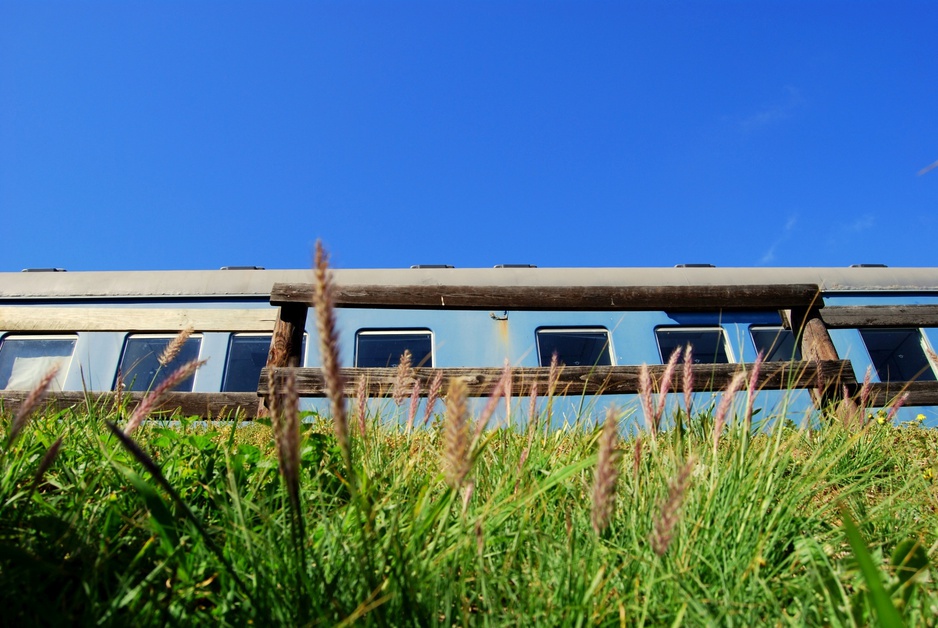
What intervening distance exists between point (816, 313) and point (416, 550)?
342 cm

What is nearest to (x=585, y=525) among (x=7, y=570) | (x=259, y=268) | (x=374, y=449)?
(x=374, y=449)

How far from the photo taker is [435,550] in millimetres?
1075

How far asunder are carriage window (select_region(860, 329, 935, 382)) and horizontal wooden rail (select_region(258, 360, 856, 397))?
187 inches

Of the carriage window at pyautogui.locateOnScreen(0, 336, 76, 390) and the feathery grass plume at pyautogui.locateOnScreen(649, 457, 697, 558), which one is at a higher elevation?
the carriage window at pyautogui.locateOnScreen(0, 336, 76, 390)

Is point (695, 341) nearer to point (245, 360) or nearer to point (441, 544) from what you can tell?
point (245, 360)

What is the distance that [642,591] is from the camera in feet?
3.61

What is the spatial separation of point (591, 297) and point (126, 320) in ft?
11.0

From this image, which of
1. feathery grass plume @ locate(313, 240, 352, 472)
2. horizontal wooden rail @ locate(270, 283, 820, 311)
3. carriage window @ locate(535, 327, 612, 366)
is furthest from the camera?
carriage window @ locate(535, 327, 612, 366)

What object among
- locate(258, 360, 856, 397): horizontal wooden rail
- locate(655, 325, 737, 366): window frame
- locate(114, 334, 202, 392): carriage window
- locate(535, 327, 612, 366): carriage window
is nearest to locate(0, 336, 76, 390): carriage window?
locate(114, 334, 202, 392): carriage window

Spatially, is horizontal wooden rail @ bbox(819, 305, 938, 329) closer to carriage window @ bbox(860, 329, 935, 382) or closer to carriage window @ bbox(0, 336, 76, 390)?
carriage window @ bbox(860, 329, 935, 382)

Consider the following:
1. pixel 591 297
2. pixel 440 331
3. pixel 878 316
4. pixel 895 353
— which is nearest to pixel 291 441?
pixel 591 297

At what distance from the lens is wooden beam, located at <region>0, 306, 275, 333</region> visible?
427cm

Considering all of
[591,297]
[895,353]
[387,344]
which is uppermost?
[387,344]

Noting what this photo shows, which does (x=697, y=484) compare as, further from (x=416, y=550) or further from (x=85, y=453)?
(x=85, y=453)
